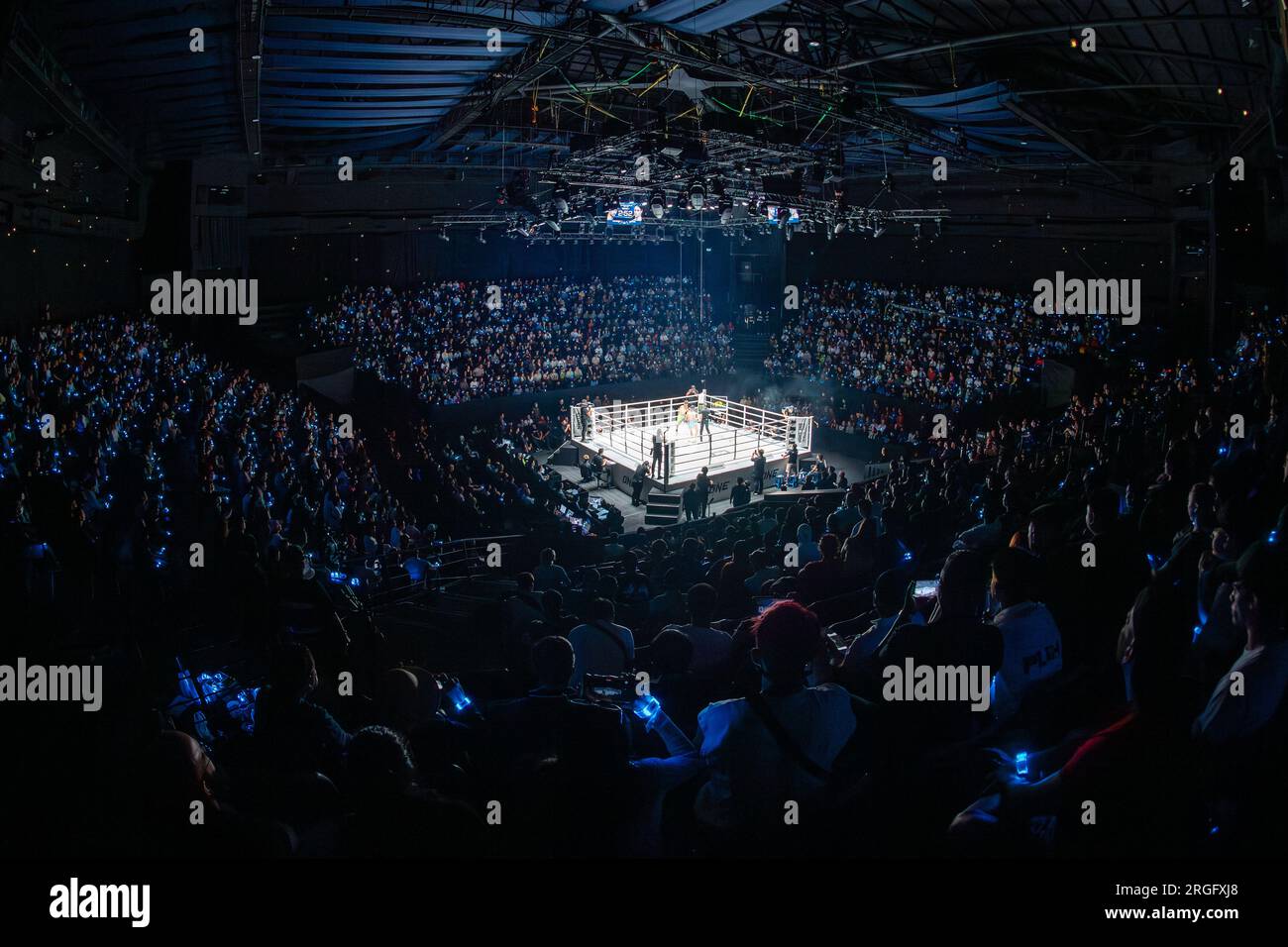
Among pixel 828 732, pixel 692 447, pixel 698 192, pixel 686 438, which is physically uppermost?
pixel 698 192

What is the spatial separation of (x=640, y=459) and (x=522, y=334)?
6581mm

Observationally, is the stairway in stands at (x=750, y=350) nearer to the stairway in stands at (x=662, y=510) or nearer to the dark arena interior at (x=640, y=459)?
the dark arena interior at (x=640, y=459)

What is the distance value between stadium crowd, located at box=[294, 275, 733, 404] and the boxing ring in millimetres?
2163

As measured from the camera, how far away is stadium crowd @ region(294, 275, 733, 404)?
2150 cm

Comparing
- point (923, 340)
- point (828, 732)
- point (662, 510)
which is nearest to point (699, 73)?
point (662, 510)

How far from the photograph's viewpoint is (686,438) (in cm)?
2125

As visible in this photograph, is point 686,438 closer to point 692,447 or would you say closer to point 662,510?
point 692,447

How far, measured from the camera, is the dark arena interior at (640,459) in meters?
2.74

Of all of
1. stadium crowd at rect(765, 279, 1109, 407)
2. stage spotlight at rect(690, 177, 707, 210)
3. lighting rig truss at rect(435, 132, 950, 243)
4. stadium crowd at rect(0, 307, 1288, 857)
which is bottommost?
stadium crowd at rect(0, 307, 1288, 857)

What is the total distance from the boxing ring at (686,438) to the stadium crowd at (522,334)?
2163 millimetres

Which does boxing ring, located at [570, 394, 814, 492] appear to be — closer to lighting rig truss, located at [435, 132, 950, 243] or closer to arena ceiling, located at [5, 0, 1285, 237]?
lighting rig truss, located at [435, 132, 950, 243]

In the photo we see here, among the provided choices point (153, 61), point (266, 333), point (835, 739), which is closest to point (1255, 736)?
point (835, 739)

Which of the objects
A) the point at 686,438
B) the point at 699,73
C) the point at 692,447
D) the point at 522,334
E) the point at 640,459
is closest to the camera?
the point at 699,73

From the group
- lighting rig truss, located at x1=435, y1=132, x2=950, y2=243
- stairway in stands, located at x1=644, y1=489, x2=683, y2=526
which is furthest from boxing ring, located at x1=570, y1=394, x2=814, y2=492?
lighting rig truss, located at x1=435, y1=132, x2=950, y2=243
